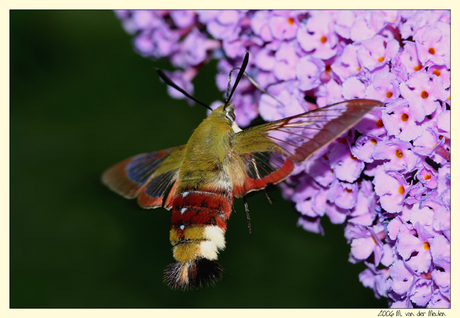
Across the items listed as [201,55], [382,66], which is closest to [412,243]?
[382,66]

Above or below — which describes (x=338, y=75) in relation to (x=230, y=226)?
above

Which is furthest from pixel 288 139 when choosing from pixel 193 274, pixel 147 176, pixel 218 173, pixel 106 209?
pixel 106 209

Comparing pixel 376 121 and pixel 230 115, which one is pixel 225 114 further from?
pixel 376 121

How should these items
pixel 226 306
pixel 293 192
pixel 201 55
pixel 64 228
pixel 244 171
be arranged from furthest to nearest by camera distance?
pixel 64 228 < pixel 226 306 < pixel 201 55 < pixel 293 192 < pixel 244 171

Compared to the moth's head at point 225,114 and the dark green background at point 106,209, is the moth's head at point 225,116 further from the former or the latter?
the dark green background at point 106,209

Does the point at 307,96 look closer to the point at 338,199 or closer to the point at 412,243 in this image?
the point at 338,199

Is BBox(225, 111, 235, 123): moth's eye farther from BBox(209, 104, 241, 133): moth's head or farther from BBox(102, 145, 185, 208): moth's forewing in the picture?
BBox(102, 145, 185, 208): moth's forewing
